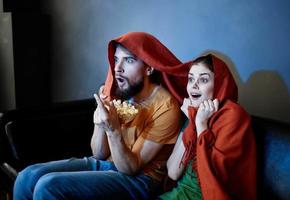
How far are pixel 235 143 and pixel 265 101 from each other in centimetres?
52

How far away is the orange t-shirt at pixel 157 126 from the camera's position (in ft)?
4.70

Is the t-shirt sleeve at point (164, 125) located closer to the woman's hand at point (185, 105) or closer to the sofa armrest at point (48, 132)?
the woman's hand at point (185, 105)

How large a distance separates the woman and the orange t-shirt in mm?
76

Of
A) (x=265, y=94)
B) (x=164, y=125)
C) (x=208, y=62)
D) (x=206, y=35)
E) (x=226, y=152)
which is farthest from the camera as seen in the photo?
(x=206, y=35)

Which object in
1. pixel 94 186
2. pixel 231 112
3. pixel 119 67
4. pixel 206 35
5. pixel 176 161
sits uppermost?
pixel 206 35

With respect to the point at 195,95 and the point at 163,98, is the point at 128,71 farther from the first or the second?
the point at 195,95

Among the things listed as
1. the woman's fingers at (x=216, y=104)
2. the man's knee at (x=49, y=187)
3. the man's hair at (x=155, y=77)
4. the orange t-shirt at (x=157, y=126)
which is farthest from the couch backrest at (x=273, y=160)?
the man's knee at (x=49, y=187)

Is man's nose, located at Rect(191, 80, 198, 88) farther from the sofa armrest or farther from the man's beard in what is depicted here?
the sofa armrest

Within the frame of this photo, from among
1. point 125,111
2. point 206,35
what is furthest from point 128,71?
point 206,35

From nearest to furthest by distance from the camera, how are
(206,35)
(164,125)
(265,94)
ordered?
1. (164,125)
2. (265,94)
3. (206,35)

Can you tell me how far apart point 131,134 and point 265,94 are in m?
0.60

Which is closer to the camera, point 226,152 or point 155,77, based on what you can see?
point 226,152

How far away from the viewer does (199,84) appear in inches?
51.6

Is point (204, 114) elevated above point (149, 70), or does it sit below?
below
